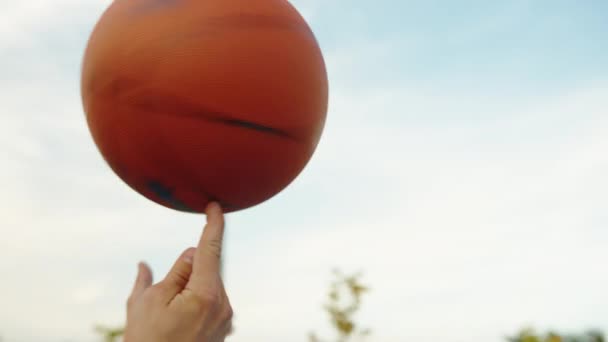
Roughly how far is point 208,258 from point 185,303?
0.85 feet

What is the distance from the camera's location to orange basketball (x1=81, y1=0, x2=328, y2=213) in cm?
320

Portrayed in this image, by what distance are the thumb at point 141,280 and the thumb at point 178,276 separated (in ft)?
0.35

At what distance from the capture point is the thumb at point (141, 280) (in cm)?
224

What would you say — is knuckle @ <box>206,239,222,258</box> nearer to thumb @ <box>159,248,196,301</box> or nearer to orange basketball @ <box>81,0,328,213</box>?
thumb @ <box>159,248,196,301</box>

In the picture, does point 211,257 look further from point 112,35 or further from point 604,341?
point 604,341

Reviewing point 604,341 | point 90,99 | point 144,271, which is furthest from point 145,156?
point 604,341

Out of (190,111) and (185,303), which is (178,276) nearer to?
(185,303)

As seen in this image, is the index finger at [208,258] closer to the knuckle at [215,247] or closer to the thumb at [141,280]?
the knuckle at [215,247]

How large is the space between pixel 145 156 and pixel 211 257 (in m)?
1.21

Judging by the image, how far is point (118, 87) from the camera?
3.30m

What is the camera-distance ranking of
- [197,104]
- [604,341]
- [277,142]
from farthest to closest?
[604,341]
[277,142]
[197,104]

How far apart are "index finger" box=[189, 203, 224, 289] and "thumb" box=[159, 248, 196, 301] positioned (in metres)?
0.07

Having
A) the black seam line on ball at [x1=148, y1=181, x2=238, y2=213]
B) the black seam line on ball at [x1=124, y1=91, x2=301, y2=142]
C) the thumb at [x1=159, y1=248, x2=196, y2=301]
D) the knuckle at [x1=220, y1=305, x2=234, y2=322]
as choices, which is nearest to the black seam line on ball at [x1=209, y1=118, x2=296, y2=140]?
the black seam line on ball at [x1=124, y1=91, x2=301, y2=142]

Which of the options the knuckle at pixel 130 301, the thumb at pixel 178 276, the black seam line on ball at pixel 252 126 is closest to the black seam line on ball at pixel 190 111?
the black seam line on ball at pixel 252 126
